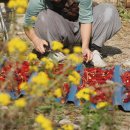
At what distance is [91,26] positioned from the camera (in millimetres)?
5023

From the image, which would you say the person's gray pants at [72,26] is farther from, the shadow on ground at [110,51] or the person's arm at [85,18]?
the shadow on ground at [110,51]

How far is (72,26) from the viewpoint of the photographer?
5262 millimetres

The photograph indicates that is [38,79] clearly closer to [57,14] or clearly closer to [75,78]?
[75,78]

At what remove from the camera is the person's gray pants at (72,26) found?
5.14 m

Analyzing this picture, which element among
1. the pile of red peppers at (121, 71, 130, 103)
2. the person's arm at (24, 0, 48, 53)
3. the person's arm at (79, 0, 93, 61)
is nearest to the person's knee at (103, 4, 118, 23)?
the person's arm at (79, 0, 93, 61)

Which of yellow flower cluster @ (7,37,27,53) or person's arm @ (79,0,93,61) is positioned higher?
yellow flower cluster @ (7,37,27,53)

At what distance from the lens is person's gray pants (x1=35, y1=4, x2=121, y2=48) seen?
5141 millimetres

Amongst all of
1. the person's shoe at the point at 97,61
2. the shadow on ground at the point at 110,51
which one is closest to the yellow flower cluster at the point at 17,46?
the person's shoe at the point at 97,61

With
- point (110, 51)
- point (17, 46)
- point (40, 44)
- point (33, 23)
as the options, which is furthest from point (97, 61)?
point (17, 46)

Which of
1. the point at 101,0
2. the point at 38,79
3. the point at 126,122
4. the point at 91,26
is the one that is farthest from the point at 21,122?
the point at 101,0

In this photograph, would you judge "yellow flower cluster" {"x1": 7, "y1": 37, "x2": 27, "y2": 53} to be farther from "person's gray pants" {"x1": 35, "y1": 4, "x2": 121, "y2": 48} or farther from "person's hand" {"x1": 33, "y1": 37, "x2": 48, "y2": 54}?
"person's gray pants" {"x1": 35, "y1": 4, "x2": 121, "y2": 48}

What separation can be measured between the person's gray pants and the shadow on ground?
575 mm

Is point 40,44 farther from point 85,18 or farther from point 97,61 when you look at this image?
point 97,61

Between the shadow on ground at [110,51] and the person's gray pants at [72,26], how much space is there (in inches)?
22.6
